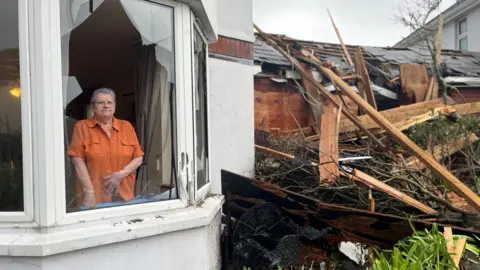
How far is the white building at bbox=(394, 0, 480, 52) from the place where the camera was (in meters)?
17.3

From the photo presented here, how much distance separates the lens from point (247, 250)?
4.02 metres

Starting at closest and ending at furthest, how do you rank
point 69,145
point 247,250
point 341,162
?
point 69,145, point 247,250, point 341,162

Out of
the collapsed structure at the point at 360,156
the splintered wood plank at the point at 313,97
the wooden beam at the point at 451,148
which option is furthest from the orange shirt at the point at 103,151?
the splintered wood plank at the point at 313,97

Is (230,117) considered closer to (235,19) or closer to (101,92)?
(235,19)

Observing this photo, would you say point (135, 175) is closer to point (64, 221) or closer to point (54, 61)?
point (64, 221)

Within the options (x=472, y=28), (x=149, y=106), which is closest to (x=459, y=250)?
(x=149, y=106)

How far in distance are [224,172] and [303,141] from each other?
290 cm

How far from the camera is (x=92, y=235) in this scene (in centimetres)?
236

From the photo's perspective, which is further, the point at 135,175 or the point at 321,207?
the point at 321,207

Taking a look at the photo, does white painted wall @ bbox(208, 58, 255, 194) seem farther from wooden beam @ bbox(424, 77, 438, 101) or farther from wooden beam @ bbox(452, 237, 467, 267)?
wooden beam @ bbox(424, 77, 438, 101)

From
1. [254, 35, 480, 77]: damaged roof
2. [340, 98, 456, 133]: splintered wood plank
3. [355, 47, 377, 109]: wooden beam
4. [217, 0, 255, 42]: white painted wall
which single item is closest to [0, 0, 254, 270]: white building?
[217, 0, 255, 42]: white painted wall

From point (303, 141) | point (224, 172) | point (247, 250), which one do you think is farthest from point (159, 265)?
point (303, 141)

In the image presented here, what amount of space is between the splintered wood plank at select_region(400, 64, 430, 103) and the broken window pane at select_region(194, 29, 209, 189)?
8.07 m

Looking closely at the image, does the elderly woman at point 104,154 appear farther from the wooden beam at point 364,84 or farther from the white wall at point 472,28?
the white wall at point 472,28
